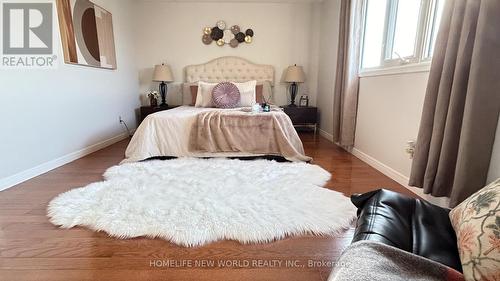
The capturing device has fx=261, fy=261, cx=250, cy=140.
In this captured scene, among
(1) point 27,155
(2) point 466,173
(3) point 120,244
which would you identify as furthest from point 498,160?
(1) point 27,155

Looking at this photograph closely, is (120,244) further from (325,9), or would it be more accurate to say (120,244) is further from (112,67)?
(325,9)

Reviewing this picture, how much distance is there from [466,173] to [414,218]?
0.74 m

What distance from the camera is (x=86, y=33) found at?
3.19m

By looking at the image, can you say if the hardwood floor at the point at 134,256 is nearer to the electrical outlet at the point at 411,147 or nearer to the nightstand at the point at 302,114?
the electrical outlet at the point at 411,147

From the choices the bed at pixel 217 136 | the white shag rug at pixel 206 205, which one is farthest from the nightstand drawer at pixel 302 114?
the white shag rug at pixel 206 205

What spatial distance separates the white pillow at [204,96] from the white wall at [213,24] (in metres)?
0.97

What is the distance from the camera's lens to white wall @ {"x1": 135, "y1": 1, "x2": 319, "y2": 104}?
458 centimetres

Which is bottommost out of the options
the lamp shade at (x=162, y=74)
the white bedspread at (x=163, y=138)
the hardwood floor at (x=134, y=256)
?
the hardwood floor at (x=134, y=256)

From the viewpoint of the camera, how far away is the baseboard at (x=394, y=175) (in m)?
1.84

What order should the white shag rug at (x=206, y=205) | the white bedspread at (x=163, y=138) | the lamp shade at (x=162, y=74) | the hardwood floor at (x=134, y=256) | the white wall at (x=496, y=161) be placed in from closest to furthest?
the hardwood floor at (x=134, y=256), the white wall at (x=496, y=161), the white shag rug at (x=206, y=205), the white bedspread at (x=163, y=138), the lamp shade at (x=162, y=74)

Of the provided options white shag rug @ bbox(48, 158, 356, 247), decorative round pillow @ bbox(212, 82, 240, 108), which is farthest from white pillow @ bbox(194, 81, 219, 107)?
white shag rug @ bbox(48, 158, 356, 247)

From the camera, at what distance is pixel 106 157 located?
3084 millimetres

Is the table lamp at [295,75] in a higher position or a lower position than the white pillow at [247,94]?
higher
